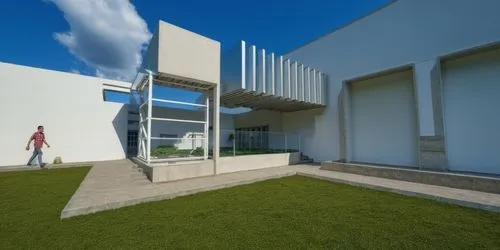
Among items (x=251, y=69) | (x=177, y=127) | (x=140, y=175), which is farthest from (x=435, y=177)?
(x=177, y=127)

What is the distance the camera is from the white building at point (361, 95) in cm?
770

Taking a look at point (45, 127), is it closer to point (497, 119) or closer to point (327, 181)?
point (327, 181)

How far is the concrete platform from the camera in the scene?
234 inches

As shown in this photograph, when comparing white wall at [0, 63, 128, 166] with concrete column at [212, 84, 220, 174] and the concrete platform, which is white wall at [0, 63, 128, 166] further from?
the concrete platform

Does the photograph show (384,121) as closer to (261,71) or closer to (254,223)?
(261,71)

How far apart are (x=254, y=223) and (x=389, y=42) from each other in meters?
10.5

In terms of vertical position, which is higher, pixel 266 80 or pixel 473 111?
pixel 266 80

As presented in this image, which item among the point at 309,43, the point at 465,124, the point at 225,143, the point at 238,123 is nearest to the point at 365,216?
the point at 465,124

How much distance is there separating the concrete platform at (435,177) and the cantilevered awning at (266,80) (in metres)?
4.04

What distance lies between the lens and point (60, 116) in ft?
38.1

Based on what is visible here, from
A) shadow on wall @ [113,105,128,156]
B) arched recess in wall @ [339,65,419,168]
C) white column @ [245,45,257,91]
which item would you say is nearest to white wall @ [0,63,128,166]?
shadow on wall @ [113,105,128,156]

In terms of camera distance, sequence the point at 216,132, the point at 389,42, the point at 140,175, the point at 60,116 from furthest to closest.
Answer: the point at 60,116, the point at 389,42, the point at 216,132, the point at 140,175

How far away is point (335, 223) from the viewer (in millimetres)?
3830

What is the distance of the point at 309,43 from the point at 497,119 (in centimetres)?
930
